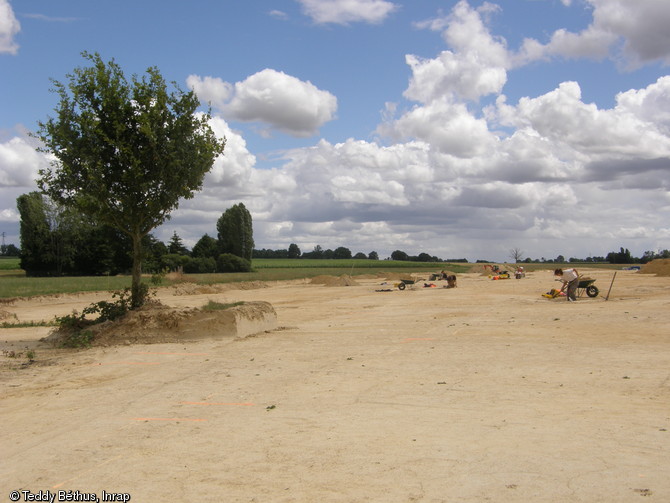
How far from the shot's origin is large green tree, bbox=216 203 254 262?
87188 millimetres

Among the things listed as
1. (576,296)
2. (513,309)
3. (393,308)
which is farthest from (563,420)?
(576,296)

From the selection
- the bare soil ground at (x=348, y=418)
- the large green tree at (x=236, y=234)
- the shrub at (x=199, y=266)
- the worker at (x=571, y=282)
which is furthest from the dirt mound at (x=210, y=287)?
the large green tree at (x=236, y=234)

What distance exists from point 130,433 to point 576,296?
2140 cm

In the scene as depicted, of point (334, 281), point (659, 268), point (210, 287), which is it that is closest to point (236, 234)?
point (334, 281)

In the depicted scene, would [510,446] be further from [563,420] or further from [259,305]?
[259,305]

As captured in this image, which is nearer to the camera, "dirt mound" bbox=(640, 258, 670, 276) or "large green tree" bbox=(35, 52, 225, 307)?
"large green tree" bbox=(35, 52, 225, 307)

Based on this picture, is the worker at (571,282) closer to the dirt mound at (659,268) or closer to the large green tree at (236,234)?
the dirt mound at (659,268)

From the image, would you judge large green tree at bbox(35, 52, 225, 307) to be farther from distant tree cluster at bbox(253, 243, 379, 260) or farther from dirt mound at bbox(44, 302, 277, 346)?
distant tree cluster at bbox(253, 243, 379, 260)

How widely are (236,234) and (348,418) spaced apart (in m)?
82.1

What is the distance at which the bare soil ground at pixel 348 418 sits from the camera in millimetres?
4949

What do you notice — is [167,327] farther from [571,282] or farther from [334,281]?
[334,281]

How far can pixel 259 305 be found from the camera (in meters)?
16.6

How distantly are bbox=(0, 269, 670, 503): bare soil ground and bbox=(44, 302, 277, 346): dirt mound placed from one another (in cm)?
23

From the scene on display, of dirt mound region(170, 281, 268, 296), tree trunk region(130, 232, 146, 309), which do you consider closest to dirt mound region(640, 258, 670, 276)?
dirt mound region(170, 281, 268, 296)
